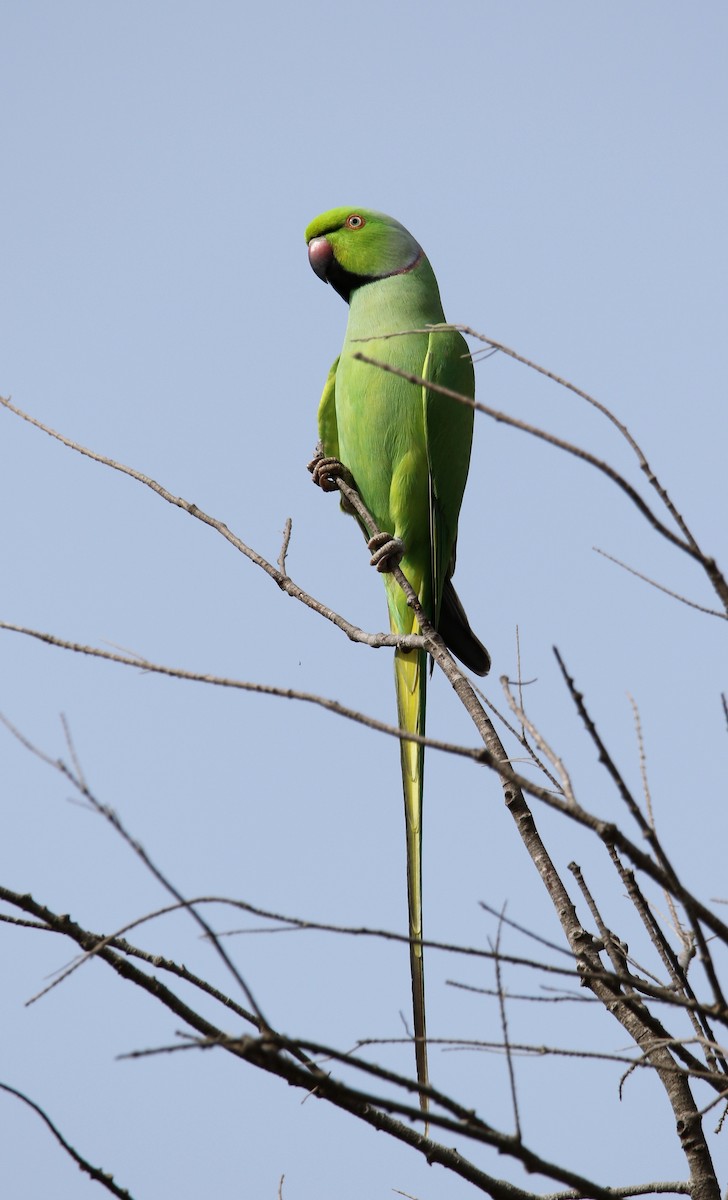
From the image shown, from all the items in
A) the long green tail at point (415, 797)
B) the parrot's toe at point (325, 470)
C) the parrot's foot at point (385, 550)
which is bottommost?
the long green tail at point (415, 797)

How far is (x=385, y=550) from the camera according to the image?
3.29m

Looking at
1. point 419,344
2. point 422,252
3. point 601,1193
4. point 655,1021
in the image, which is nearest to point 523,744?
point 655,1021

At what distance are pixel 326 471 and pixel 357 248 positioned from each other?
3.33 feet

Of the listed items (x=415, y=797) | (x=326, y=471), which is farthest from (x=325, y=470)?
(x=415, y=797)

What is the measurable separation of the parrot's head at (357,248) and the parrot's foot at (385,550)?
1.10 meters

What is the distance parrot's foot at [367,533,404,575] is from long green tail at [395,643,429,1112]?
0.22m

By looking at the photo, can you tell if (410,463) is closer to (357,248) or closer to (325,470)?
(325,470)

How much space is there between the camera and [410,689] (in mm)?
3197

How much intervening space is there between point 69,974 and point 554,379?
97 centimetres

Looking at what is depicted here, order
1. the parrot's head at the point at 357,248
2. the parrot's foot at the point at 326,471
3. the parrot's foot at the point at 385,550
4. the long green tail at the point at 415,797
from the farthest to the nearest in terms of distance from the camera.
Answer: the parrot's head at the point at 357,248 < the parrot's foot at the point at 326,471 < the parrot's foot at the point at 385,550 < the long green tail at the point at 415,797

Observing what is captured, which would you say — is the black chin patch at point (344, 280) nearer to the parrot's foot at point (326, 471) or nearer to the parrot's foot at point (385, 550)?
the parrot's foot at point (326, 471)

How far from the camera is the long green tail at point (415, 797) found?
2133mm

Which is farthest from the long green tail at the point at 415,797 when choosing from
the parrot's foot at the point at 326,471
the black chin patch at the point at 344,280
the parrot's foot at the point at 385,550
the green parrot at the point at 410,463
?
the black chin patch at the point at 344,280

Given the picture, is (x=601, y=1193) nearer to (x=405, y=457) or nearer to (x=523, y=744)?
(x=523, y=744)
